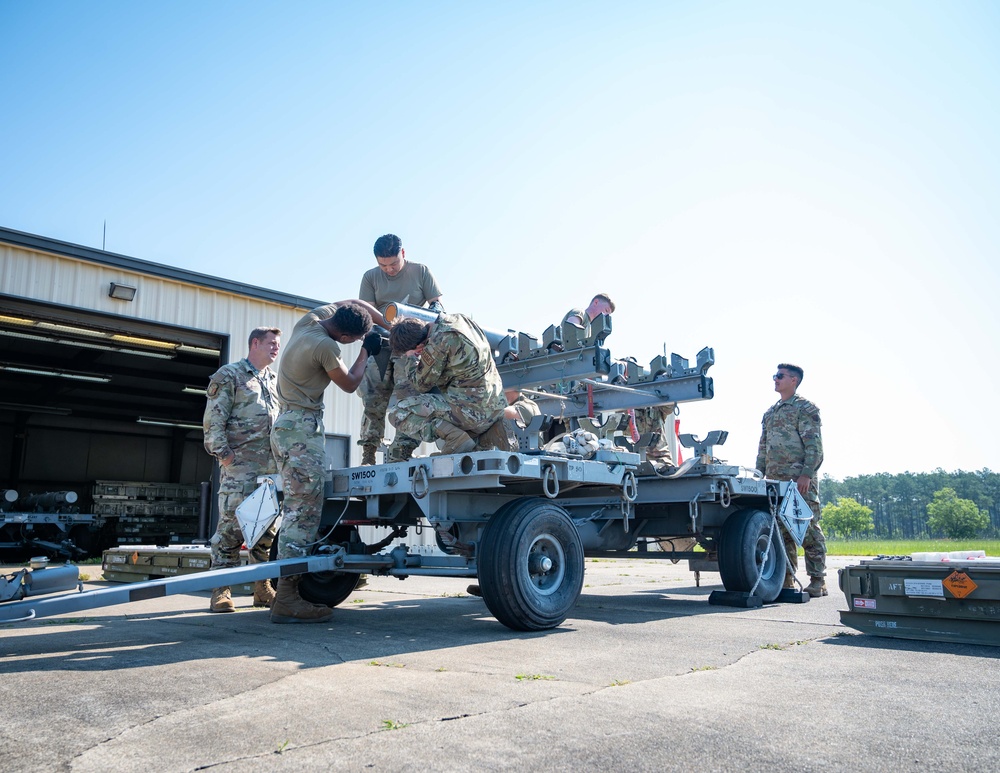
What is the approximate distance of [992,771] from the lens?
207 cm

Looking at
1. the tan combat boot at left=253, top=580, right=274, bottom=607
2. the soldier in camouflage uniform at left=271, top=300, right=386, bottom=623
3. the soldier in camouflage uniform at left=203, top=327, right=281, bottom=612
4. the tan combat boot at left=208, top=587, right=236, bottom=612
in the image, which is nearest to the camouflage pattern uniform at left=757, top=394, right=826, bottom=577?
the soldier in camouflage uniform at left=271, top=300, right=386, bottom=623

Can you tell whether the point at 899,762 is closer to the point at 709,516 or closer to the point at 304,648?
the point at 304,648

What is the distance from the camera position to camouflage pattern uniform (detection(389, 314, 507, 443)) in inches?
206

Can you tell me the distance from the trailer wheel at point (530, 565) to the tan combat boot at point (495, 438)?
3.12ft

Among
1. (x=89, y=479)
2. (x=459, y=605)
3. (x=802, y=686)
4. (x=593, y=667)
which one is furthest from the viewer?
(x=89, y=479)

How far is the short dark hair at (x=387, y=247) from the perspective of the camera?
21.6 feet

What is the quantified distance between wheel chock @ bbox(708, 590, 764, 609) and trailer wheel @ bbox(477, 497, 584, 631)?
2.13 m

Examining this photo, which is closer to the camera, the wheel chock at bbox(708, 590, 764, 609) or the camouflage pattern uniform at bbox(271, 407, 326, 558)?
the camouflage pattern uniform at bbox(271, 407, 326, 558)

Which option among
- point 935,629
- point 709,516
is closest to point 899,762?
point 935,629

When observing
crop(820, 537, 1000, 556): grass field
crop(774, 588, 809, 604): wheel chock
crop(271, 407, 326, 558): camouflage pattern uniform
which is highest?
crop(271, 407, 326, 558): camouflage pattern uniform

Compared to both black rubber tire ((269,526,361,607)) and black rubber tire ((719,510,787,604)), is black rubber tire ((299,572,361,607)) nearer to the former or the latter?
black rubber tire ((269,526,361,607))

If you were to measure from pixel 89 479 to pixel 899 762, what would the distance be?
29842 millimetres

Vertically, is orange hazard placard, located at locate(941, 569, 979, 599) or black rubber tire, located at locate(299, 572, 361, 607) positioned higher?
orange hazard placard, located at locate(941, 569, 979, 599)

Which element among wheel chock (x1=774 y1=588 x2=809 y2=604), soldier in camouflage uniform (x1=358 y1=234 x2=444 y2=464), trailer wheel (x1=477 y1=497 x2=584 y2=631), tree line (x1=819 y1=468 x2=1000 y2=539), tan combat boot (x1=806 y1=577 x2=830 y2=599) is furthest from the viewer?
tree line (x1=819 y1=468 x2=1000 y2=539)
